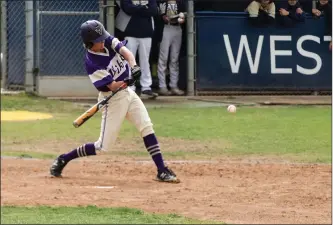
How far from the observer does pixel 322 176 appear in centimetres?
1038

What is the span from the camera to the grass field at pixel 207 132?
1223 cm

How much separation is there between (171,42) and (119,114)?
807 centimetres

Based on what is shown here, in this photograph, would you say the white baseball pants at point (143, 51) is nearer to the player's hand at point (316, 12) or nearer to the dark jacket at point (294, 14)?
the dark jacket at point (294, 14)

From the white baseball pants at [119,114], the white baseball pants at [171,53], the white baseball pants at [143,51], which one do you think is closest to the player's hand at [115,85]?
the white baseball pants at [119,114]

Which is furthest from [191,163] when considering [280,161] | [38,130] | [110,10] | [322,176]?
[110,10]

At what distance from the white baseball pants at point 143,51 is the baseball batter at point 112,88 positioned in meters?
4.77

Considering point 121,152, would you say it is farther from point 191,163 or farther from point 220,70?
point 220,70

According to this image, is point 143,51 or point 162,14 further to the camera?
point 162,14

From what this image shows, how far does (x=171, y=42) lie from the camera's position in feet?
58.6

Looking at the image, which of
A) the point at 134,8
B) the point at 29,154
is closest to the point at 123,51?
the point at 29,154

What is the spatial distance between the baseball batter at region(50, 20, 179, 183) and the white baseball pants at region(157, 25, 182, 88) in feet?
24.2

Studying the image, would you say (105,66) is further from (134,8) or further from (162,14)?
(162,14)

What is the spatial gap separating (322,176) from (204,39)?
328 inches

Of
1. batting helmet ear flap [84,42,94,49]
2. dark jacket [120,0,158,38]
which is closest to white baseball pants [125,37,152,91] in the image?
dark jacket [120,0,158,38]
